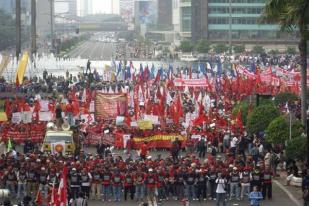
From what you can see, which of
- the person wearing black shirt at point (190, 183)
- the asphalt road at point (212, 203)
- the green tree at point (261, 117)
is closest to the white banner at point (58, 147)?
the asphalt road at point (212, 203)

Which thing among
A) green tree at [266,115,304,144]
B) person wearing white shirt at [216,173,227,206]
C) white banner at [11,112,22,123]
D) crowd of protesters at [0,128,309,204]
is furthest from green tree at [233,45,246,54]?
person wearing white shirt at [216,173,227,206]

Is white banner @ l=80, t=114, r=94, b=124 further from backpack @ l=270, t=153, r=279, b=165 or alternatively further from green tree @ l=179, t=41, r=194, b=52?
green tree @ l=179, t=41, r=194, b=52

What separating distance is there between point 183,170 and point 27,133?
38.7ft

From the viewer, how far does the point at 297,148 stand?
30047mm

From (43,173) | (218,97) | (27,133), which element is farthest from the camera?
(218,97)

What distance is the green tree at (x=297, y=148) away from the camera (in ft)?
98.4

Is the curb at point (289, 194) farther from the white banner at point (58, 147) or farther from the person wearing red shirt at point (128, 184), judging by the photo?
the white banner at point (58, 147)

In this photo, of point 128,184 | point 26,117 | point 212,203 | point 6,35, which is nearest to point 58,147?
point 128,184

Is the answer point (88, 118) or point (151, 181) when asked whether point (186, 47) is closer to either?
point (88, 118)

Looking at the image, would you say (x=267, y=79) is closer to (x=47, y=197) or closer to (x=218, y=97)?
(x=218, y=97)

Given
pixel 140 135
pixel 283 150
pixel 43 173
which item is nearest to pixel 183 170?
pixel 43 173

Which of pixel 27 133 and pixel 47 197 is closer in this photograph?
pixel 47 197

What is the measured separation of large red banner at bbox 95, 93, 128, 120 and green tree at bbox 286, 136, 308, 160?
14.0 m

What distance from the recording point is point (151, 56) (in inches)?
5517
